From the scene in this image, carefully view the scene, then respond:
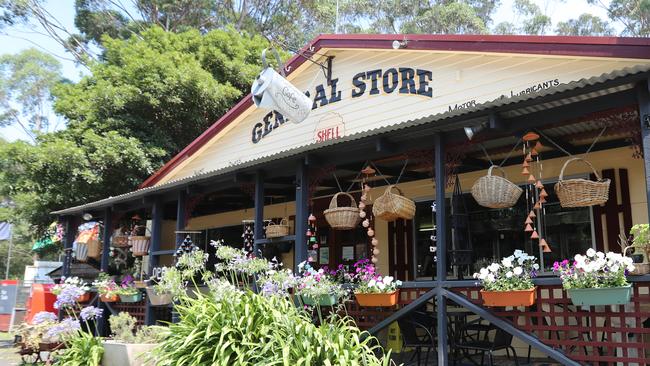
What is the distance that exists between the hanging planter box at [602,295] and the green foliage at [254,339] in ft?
5.68

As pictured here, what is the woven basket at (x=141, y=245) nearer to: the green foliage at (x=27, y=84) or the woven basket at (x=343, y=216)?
the woven basket at (x=343, y=216)

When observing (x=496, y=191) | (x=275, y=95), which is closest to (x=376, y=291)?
(x=496, y=191)

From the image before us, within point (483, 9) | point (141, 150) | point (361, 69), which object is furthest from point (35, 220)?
point (483, 9)

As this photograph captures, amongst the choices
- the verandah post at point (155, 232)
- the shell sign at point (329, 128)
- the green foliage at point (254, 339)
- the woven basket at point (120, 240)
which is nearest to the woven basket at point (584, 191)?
the green foliage at point (254, 339)

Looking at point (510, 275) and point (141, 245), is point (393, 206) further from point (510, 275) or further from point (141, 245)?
point (141, 245)

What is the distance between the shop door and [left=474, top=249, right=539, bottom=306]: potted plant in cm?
389

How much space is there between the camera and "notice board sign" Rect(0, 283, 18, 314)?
56.6 ft

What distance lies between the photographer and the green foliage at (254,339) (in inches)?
193

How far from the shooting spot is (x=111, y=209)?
1147cm

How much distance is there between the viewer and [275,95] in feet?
26.9

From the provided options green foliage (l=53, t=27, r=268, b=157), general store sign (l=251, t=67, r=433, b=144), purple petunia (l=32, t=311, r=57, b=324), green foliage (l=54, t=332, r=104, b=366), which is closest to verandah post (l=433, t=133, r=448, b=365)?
general store sign (l=251, t=67, r=433, b=144)

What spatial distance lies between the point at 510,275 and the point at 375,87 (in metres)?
5.19

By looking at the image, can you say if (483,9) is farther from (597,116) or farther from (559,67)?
(597,116)

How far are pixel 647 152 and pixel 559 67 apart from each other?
302cm
